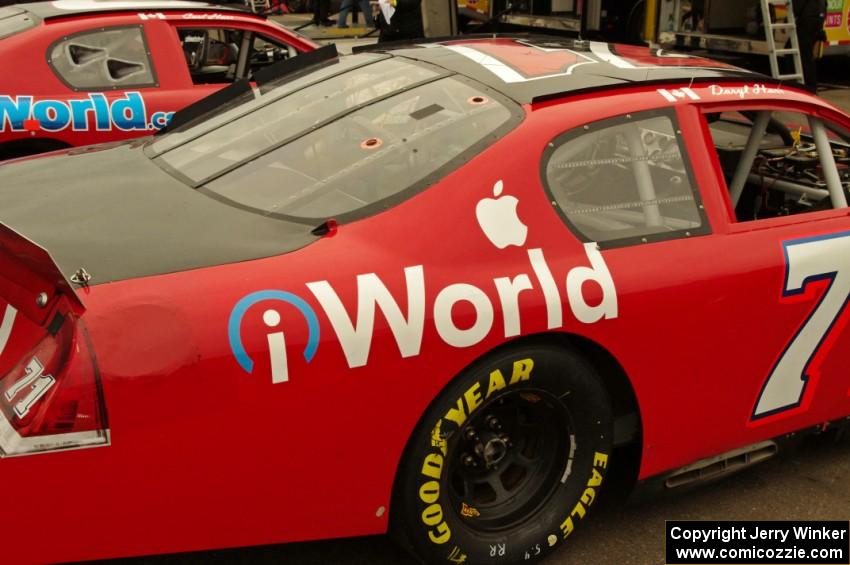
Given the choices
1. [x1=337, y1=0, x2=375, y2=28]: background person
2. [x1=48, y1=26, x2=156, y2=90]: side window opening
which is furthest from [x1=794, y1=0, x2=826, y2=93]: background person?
[x1=337, y1=0, x2=375, y2=28]: background person

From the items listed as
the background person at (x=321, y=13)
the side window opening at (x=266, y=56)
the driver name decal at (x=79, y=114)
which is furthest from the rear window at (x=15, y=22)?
the background person at (x=321, y=13)

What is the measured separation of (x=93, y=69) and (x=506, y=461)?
14.9 feet

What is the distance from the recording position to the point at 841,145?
14.7ft

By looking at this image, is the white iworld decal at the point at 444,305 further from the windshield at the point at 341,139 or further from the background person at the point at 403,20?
the background person at the point at 403,20

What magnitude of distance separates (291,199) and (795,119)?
2071mm

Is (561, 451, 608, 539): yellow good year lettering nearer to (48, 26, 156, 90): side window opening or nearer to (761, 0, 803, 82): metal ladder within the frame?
(48, 26, 156, 90): side window opening

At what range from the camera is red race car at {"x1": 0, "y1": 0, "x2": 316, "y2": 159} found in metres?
5.96

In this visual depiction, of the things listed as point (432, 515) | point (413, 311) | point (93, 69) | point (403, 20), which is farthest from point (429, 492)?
point (403, 20)

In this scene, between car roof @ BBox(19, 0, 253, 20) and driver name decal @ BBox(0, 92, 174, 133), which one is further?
car roof @ BBox(19, 0, 253, 20)

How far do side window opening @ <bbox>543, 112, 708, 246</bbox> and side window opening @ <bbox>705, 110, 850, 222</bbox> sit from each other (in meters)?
0.57

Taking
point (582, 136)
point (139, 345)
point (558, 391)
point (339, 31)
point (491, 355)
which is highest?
point (582, 136)

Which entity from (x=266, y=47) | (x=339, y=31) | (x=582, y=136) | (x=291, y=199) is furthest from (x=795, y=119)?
(x=339, y=31)

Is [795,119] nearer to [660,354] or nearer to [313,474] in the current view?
[660,354]

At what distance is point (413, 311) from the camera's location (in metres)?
2.50
